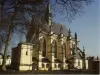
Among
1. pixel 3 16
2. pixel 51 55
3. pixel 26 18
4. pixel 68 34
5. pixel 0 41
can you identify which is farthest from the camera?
pixel 68 34

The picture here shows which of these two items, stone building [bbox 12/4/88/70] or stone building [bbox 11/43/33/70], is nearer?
stone building [bbox 11/43/33/70]

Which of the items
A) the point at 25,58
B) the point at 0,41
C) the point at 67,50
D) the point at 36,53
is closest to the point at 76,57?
the point at 67,50

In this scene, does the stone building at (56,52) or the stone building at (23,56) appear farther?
the stone building at (56,52)

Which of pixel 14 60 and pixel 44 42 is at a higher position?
pixel 44 42

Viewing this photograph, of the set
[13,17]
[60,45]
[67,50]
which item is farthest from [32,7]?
[67,50]

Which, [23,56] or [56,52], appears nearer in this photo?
[23,56]

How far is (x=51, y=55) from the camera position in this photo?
40.7 meters

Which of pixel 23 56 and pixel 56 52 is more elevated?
pixel 56 52

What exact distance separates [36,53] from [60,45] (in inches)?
442

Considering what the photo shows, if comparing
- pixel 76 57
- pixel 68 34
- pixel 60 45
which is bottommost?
pixel 76 57

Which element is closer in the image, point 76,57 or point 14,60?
point 14,60

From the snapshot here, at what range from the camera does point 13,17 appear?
10.4 metres

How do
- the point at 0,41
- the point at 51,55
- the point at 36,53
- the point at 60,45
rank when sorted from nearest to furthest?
the point at 0,41 → the point at 36,53 → the point at 51,55 → the point at 60,45

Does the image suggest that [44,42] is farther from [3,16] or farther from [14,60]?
[3,16]
